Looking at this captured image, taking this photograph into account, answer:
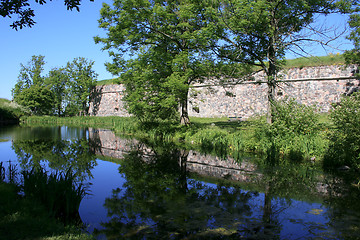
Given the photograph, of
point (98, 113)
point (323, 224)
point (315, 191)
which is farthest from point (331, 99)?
point (98, 113)

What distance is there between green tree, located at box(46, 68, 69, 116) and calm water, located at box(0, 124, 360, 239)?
28906 millimetres

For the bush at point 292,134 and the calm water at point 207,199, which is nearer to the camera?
Answer: the calm water at point 207,199

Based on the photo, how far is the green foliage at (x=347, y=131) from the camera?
23.4ft

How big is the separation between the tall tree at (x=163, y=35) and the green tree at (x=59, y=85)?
2445 centimetres

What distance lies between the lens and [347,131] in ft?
23.8

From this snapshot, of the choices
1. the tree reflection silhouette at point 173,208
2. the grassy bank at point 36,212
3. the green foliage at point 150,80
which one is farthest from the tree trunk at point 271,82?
the grassy bank at point 36,212

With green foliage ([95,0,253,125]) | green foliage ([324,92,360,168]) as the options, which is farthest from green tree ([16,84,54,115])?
green foliage ([324,92,360,168])

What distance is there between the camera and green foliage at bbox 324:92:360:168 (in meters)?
7.14

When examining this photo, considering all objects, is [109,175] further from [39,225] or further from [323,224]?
[323,224]

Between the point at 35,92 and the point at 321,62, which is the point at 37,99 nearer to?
the point at 35,92

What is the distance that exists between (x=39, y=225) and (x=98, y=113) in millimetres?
33546

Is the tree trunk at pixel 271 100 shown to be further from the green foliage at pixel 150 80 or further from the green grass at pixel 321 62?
the green grass at pixel 321 62

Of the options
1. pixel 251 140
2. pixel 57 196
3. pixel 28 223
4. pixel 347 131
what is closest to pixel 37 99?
pixel 251 140

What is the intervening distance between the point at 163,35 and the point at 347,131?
10137mm
